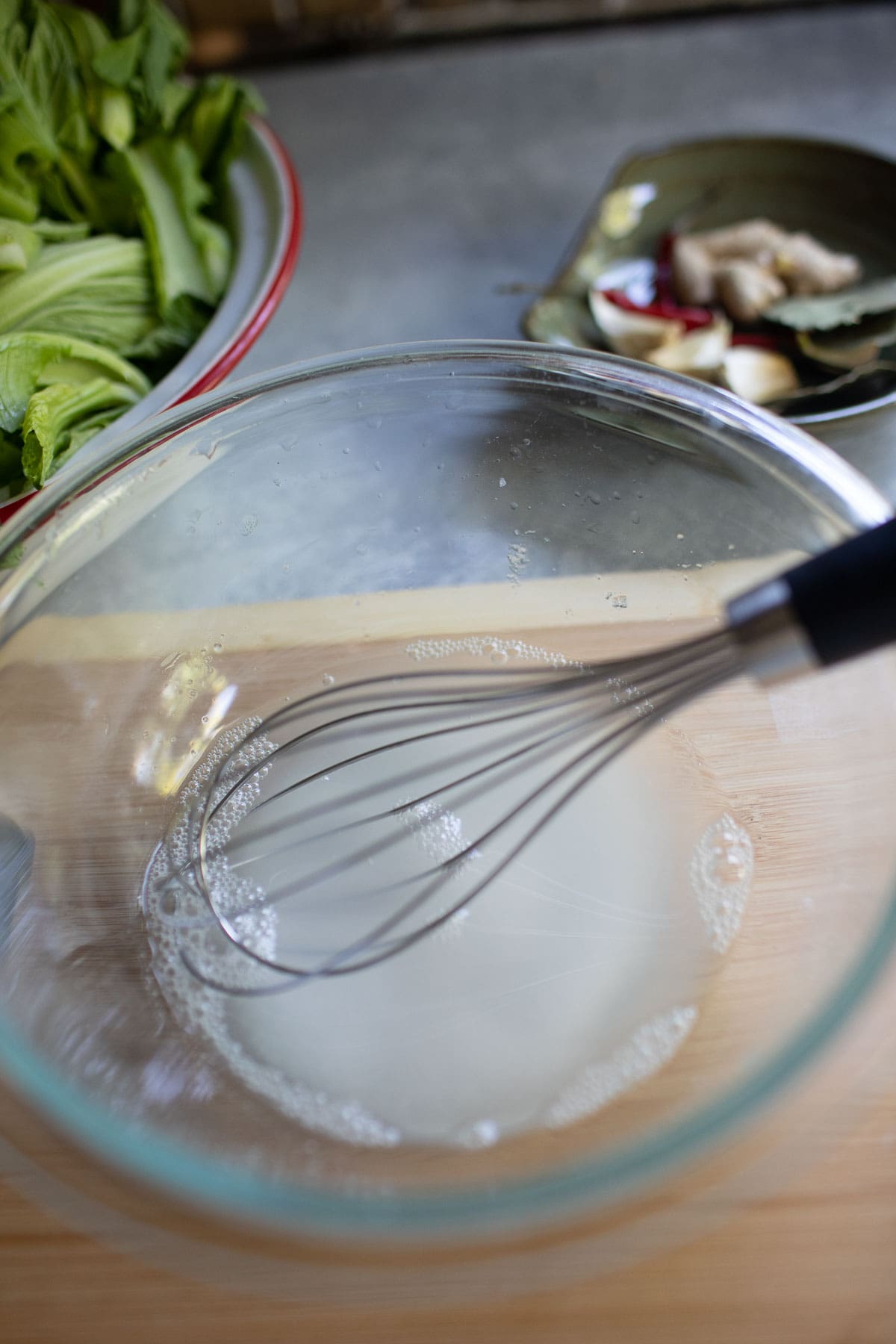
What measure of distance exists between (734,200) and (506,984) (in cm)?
62

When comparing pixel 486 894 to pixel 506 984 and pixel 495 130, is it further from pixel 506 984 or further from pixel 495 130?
pixel 495 130

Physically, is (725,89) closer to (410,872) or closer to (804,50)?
(804,50)

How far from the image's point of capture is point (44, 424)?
0.52 m

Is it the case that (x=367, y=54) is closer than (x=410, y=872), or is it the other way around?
(x=410, y=872)

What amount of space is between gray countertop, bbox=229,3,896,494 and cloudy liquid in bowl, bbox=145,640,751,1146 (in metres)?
0.46

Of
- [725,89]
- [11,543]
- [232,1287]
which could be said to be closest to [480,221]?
[725,89]

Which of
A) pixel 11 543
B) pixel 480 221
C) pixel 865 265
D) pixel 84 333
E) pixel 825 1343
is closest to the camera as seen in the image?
pixel 825 1343

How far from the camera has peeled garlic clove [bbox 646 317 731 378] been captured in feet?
2.19

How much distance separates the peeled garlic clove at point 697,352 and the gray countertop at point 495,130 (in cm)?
16

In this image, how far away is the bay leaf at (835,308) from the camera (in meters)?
0.66

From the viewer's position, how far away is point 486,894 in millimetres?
482

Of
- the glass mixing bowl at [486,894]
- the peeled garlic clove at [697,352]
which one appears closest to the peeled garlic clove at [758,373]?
the peeled garlic clove at [697,352]

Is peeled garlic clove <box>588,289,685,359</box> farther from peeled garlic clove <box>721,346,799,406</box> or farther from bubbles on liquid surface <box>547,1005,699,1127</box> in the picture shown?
bubbles on liquid surface <box>547,1005,699,1127</box>

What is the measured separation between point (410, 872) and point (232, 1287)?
0.60 feet
